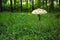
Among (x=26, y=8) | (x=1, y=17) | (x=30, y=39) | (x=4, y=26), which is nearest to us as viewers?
(x=30, y=39)

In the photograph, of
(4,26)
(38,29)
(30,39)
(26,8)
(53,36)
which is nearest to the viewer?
(30,39)

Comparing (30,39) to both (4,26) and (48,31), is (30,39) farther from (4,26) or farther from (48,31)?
(4,26)

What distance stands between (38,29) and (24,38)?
1.12m

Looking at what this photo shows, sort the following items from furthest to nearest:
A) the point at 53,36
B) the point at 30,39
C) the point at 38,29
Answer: the point at 38,29 → the point at 53,36 → the point at 30,39

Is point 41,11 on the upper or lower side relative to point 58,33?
upper

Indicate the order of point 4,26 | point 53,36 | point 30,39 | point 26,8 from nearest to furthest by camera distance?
point 30,39, point 53,36, point 4,26, point 26,8

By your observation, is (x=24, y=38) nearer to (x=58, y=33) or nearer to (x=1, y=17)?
(x=58, y=33)

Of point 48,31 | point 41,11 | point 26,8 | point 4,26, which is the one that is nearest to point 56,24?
point 48,31

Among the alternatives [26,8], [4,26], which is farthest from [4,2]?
[4,26]

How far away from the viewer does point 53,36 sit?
6211 mm

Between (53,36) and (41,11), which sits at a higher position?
(41,11)

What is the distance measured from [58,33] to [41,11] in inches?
38.6

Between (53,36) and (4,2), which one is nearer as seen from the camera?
(53,36)

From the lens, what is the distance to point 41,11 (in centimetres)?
645
